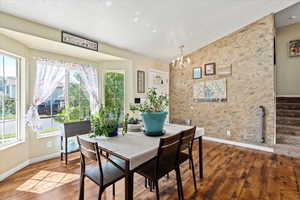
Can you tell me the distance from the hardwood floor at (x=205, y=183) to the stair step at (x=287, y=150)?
1.00 feet

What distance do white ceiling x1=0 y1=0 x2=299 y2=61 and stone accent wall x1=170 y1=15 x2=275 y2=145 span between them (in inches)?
12.8

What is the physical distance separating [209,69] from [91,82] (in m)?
3.43

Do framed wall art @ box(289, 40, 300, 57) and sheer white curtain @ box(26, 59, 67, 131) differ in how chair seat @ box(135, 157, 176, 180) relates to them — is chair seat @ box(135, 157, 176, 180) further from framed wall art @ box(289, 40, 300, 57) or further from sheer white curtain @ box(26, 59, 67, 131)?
framed wall art @ box(289, 40, 300, 57)

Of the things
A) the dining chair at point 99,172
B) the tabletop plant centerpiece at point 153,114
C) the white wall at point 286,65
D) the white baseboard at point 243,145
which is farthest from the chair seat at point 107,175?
the white wall at point 286,65

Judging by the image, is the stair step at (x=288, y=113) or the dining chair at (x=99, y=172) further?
the stair step at (x=288, y=113)

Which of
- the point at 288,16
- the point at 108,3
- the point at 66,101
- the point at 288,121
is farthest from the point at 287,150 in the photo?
the point at 66,101

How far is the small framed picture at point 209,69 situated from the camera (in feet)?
14.6

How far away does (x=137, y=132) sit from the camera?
81.5 inches

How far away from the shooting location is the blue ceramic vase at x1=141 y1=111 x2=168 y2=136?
182 cm

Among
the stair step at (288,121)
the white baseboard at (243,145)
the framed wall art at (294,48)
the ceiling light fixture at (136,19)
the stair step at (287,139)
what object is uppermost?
the framed wall art at (294,48)

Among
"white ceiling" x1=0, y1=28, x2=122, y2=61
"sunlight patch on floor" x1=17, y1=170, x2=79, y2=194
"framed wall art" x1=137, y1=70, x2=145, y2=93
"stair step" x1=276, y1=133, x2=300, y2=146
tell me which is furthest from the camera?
"framed wall art" x1=137, y1=70, x2=145, y2=93

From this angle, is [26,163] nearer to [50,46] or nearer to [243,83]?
[50,46]

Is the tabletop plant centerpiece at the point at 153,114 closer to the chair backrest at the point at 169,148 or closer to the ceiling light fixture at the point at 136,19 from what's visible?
the chair backrest at the point at 169,148

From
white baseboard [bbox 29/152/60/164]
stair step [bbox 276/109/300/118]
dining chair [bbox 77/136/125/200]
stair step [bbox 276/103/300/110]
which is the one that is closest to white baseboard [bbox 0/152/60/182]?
white baseboard [bbox 29/152/60/164]
